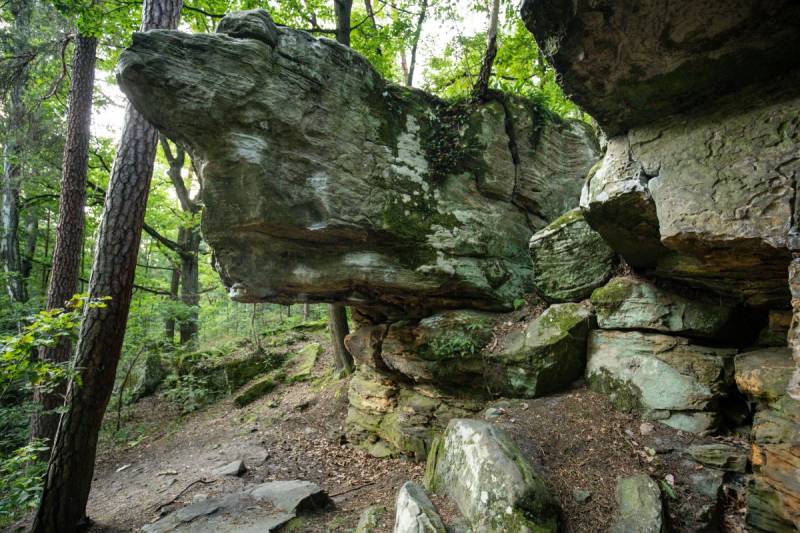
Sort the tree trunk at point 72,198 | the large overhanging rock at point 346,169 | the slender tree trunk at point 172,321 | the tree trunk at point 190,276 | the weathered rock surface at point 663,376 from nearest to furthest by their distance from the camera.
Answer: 1. the weathered rock surface at point 663,376
2. the large overhanging rock at point 346,169
3. the tree trunk at point 72,198
4. the slender tree trunk at point 172,321
5. the tree trunk at point 190,276

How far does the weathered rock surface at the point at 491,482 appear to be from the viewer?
3338mm

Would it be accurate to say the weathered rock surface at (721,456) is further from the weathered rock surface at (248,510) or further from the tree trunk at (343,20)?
the tree trunk at (343,20)

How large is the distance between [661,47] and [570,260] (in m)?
3.33

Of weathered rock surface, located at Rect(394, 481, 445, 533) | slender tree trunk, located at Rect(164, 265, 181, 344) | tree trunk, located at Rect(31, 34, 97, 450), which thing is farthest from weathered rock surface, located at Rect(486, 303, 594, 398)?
slender tree trunk, located at Rect(164, 265, 181, 344)

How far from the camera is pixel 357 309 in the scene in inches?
308

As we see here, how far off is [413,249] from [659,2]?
14.2 feet

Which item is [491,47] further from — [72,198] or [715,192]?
[72,198]

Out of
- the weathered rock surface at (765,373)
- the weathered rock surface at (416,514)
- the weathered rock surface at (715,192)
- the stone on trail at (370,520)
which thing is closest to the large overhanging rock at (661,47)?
the weathered rock surface at (715,192)

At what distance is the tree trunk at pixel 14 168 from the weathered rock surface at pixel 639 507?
1414 centimetres

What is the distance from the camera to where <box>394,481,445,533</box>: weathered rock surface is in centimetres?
345

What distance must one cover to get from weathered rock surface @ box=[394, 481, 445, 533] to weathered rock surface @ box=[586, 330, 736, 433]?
300cm

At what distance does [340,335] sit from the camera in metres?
9.67

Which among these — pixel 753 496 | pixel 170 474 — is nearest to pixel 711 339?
pixel 753 496

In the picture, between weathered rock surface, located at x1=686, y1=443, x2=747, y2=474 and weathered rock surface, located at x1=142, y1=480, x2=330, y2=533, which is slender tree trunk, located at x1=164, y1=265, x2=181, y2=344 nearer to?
weathered rock surface, located at x1=142, y1=480, x2=330, y2=533
